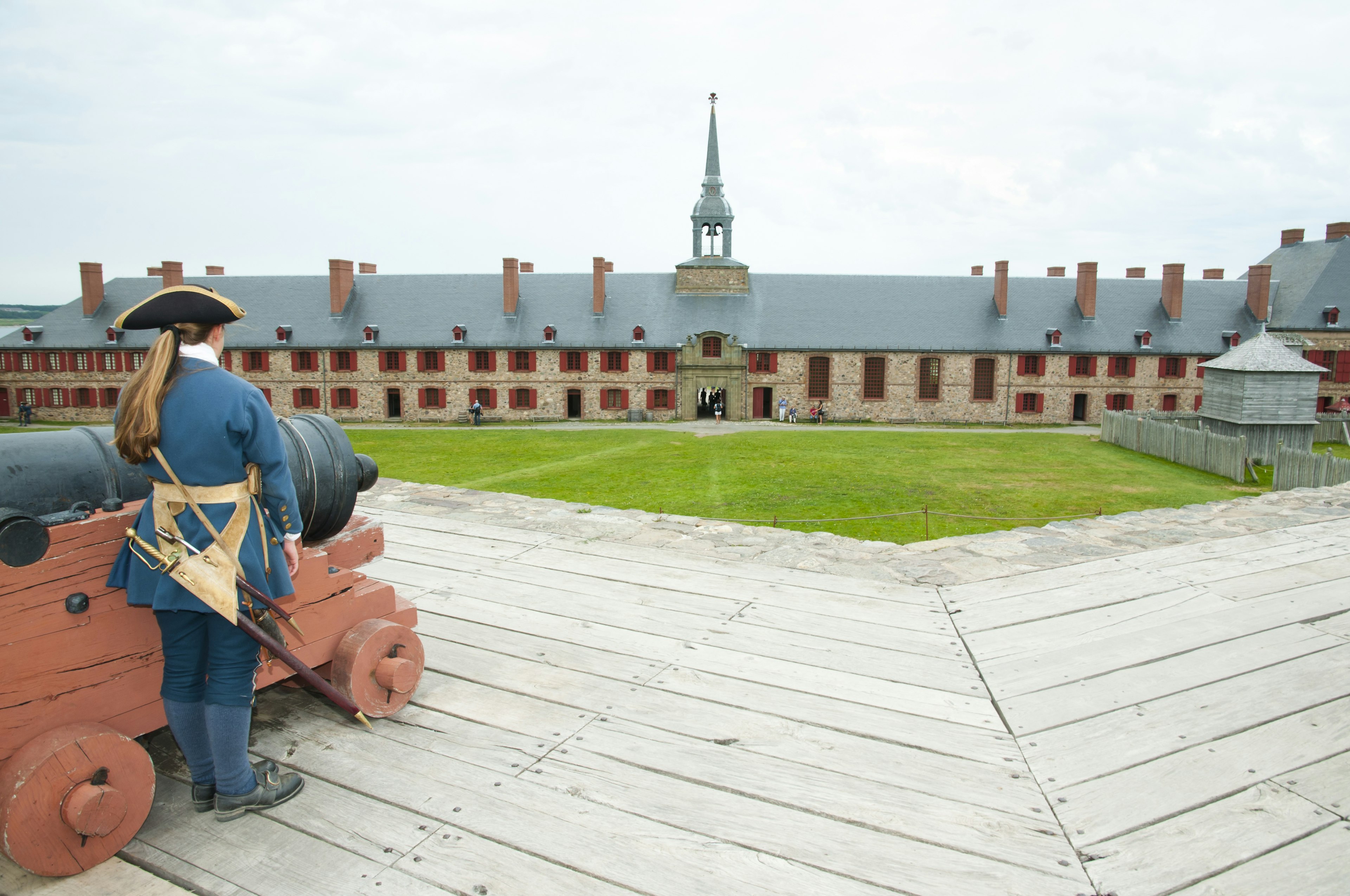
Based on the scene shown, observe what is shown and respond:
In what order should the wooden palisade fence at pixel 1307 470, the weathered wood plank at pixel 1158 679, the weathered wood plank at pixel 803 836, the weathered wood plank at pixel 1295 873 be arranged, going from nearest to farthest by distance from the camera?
the weathered wood plank at pixel 1295 873, the weathered wood plank at pixel 803 836, the weathered wood plank at pixel 1158 679, the wooden palisade fence at pixel 1307 470

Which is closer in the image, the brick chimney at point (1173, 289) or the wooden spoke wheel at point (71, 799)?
the wooden spoke wheel at point (71, 799)

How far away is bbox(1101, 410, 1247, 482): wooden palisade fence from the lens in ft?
80.0

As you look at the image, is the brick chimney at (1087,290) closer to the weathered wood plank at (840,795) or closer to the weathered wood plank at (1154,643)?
the weathered wood plank at (1154,643)

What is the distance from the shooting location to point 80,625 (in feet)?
9.14

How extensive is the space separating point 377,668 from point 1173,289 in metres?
50.4

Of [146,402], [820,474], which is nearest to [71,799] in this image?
[146,402]

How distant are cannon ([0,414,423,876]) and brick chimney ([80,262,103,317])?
175ft

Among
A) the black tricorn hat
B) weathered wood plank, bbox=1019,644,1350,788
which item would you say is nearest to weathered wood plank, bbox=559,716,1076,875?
weathered wood plank, bbox=1019,644,1350,788

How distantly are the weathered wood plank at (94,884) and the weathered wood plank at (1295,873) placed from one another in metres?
3.04

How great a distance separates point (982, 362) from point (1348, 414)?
15942 millimetres

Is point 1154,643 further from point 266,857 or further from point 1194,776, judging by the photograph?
point 266,857

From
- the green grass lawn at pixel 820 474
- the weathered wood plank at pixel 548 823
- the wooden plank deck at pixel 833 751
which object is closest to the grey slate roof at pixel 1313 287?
the green grass lawn at pixel 820 474

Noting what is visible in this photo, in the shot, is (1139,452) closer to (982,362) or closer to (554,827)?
(982,362)

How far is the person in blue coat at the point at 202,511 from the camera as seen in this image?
2.82 metres
